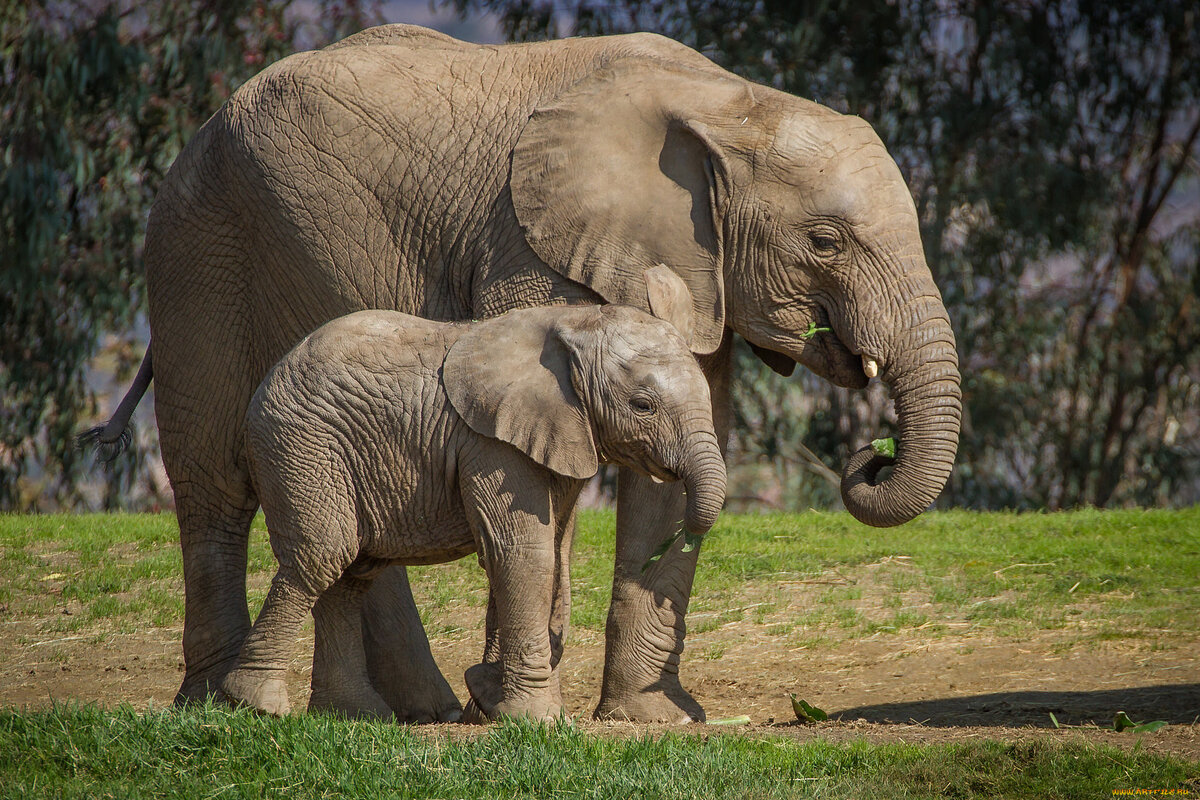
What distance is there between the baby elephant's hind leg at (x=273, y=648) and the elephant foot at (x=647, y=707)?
1.51 m

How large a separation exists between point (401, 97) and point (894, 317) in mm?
2332

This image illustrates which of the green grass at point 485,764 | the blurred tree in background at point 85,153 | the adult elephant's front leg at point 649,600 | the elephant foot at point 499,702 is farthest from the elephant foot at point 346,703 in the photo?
the blurred tree in background at point 85,153

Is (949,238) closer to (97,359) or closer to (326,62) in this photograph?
(97,359)

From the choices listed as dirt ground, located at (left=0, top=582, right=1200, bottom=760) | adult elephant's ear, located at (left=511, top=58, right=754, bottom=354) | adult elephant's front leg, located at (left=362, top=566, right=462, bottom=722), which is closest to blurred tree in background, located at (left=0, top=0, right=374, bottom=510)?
dirt ground, located at (left=0, top=582, right=1200, bottom=760)

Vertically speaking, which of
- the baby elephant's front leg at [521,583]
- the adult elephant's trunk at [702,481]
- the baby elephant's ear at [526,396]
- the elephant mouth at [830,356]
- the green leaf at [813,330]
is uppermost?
the green leaf at [813,330]

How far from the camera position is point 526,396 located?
18.4 ft

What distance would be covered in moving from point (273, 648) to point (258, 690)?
0.55ft

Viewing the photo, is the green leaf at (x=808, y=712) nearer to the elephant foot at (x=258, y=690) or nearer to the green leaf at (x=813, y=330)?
the green leaf at (x=813, y=330)

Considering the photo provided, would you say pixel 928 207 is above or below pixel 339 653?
above

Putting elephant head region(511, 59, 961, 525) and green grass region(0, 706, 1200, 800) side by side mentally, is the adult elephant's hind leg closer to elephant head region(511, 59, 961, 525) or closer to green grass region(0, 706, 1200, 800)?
green grass region(0, 706, 1200, 800)

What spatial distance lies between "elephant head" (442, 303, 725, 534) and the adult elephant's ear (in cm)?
53

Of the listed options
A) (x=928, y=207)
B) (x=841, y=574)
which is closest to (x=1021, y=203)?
(x=928, y=207)

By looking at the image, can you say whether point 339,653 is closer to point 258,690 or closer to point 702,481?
point 258,690

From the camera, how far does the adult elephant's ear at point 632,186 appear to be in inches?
244
